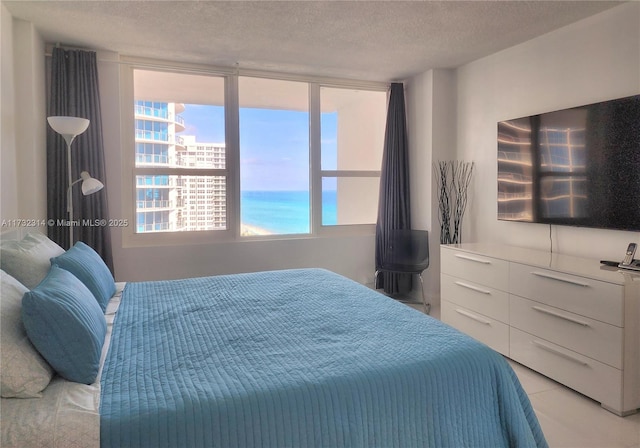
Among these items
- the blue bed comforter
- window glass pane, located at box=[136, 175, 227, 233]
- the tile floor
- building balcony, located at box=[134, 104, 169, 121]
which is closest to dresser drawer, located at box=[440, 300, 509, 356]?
the tile floor

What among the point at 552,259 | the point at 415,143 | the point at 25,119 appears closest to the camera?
the point at 552,259

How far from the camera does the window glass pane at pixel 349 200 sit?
15.6 feet

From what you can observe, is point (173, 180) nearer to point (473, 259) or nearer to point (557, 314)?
point (473, 259)

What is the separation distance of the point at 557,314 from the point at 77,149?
376cm

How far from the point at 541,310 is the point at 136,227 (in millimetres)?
3394

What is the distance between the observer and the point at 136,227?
3.97 metres

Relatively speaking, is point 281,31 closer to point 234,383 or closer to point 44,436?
point 234,383

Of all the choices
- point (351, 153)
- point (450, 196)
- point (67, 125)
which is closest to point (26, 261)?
point (67, 125)

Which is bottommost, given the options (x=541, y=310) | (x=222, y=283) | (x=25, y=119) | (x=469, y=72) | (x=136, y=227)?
(x=541, y=310)

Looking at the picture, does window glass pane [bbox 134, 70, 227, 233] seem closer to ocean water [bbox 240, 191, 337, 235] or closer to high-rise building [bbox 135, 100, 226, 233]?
high-rise building [bbox 135, 100, 226, 233]

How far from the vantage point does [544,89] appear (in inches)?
131

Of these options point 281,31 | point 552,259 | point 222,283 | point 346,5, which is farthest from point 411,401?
point 281,31

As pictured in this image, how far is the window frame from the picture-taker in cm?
389

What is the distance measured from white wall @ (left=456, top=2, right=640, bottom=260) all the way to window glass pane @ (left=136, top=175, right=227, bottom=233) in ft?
8.17
